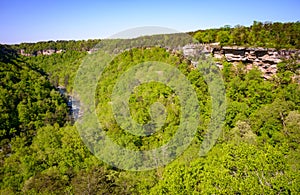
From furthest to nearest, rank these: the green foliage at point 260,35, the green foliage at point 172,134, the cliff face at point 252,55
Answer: the green foliage at point 260,35 → the cliff face at point 252,55 → the green foliage at point 172,134

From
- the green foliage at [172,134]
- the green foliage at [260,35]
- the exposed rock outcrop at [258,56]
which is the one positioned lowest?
the green foliage at [172,134]

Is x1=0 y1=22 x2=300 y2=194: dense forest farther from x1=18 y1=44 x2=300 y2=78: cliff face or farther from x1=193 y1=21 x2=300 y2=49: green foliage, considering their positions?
x1=18 y1=44 x2=300 y2=78: cliff face

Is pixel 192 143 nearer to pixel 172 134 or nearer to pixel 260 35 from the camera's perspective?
pixel 172 134

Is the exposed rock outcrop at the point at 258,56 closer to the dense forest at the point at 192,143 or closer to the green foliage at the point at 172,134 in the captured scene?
the dense forest at the point at 192,143

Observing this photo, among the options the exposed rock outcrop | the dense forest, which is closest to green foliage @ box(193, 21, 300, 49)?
the dense forest

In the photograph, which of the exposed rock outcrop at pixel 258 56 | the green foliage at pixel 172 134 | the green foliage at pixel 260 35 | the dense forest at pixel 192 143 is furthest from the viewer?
the green foliage at pixel 260 35

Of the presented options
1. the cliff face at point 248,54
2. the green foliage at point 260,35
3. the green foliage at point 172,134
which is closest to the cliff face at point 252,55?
the cliff face at point 248,54

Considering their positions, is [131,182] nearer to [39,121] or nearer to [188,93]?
[188,93]
